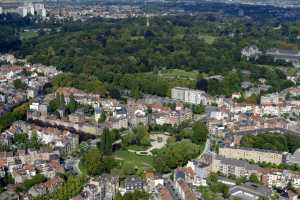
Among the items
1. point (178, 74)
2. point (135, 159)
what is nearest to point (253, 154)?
point (135, 159)

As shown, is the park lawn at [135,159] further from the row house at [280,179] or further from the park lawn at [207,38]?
the park lawn at [207,38]

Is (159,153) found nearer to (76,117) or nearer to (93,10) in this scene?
(76,117)

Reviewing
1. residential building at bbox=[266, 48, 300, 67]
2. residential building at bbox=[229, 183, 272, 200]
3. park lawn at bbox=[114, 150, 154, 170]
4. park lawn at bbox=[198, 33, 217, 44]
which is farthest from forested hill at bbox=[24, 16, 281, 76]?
residential building at bbox=[229, 183, 272, 200]

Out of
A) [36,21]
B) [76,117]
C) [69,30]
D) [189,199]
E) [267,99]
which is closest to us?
[189,199]

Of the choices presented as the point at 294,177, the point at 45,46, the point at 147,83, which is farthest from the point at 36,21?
the point at 294,177

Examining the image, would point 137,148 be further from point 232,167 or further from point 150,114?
point 232,167

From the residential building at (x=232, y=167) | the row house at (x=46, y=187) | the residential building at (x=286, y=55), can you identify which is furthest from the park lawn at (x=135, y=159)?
the residential building at (x=286, y=55)
